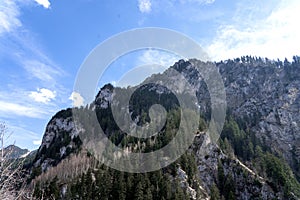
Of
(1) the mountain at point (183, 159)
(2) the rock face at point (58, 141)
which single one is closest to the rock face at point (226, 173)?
(1) the mountain at point (183, 159)

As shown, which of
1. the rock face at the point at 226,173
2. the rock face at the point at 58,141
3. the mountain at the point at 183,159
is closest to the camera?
the mountain at the point at 183,159

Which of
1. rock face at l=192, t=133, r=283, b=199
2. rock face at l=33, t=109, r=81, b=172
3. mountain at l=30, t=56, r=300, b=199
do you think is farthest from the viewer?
rock face at l=33, t=109, r=81, b=172

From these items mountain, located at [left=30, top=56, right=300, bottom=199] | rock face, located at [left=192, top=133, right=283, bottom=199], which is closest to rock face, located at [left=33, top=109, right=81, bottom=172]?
mountain, located at [left=30, top=56, right=300, bottom=199]

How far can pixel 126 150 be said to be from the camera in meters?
113

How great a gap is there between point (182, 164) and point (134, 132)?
51.3m

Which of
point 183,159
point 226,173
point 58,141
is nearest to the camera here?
point 183,159

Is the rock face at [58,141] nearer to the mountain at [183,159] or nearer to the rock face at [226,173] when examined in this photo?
the mountain at [183,159]

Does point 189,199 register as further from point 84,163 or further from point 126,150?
point 84,163

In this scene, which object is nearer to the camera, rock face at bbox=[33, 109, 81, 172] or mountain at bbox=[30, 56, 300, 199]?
mountain at bbox=[30, 56, 300, 199]

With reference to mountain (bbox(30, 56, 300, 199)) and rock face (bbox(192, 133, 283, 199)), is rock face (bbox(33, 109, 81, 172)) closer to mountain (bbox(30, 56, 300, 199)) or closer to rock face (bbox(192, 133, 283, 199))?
mountain (bbox(30, 56, 300, 199))

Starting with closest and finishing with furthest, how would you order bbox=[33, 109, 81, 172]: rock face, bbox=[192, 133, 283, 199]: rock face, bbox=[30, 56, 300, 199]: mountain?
bbox=[30, 56, 300, 199]: mountain → bbox=[192, 133, 283, 199]: rock face → bbox=[33, 109, 81, 172]: rock face

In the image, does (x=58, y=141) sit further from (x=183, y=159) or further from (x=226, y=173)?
(x=226, y=173)

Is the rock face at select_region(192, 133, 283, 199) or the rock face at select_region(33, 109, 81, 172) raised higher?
the rock face at select_region(33, 109, 81, 172)

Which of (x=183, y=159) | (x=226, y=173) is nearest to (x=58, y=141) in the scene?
(x=183, y=159)
